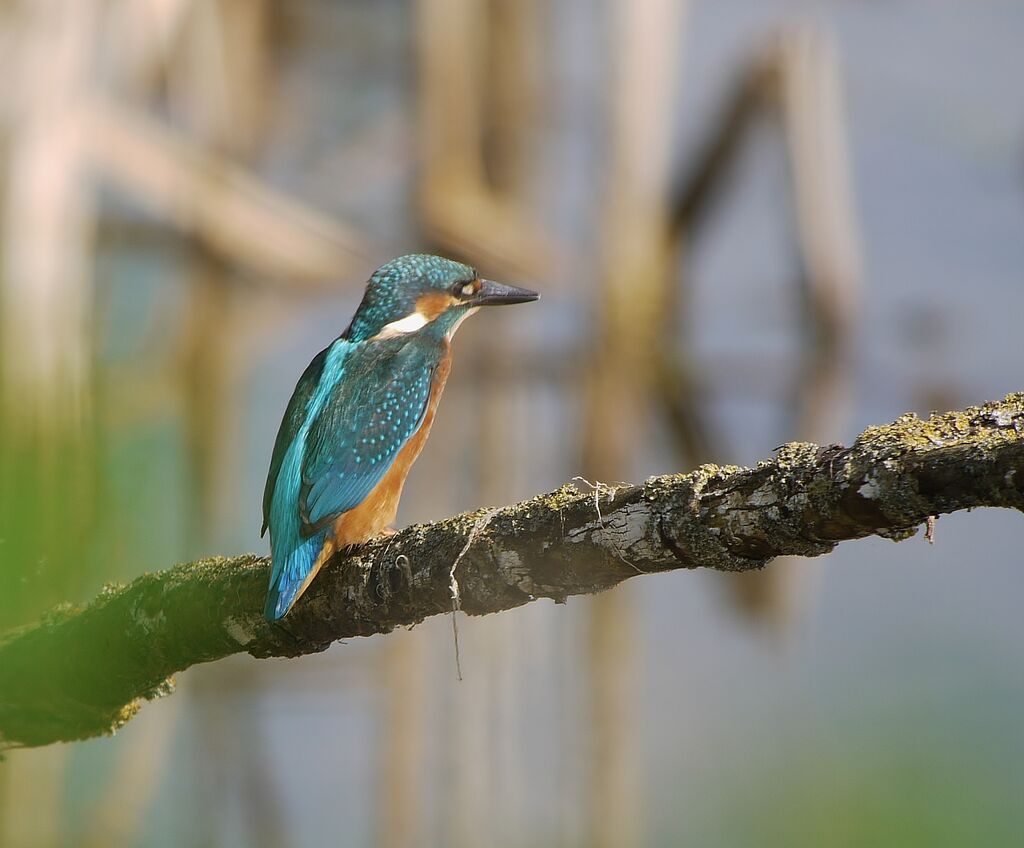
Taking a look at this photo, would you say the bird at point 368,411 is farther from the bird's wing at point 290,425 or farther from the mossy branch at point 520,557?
the mossy branch at point 520,557

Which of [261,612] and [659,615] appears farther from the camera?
[659,615]

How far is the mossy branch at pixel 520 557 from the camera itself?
3.82 feet

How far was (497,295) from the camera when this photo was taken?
2.68m

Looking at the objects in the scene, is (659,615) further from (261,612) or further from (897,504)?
(897,504)

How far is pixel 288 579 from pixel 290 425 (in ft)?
1.94

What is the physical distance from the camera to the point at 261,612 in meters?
1.84

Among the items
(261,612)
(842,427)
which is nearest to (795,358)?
(842,427)

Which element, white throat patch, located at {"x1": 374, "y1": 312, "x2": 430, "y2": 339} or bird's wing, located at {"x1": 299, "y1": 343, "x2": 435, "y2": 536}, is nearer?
bird's wing, located at {"x1": 299, "y1": 343, "x2": 435, "y2": 536}

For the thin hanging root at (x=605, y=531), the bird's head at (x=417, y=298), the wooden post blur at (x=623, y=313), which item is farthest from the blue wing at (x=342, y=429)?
the wooden post blur at (x=623, y=313)

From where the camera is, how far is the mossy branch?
116 cm

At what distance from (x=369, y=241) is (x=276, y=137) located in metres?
2.24

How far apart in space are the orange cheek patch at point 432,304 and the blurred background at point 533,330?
746 mm

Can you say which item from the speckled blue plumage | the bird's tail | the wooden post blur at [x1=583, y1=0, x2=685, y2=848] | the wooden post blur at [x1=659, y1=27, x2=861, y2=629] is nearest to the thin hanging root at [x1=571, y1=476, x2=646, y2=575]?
the bird's tail

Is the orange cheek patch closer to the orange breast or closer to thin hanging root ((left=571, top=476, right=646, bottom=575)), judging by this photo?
the orange breast
